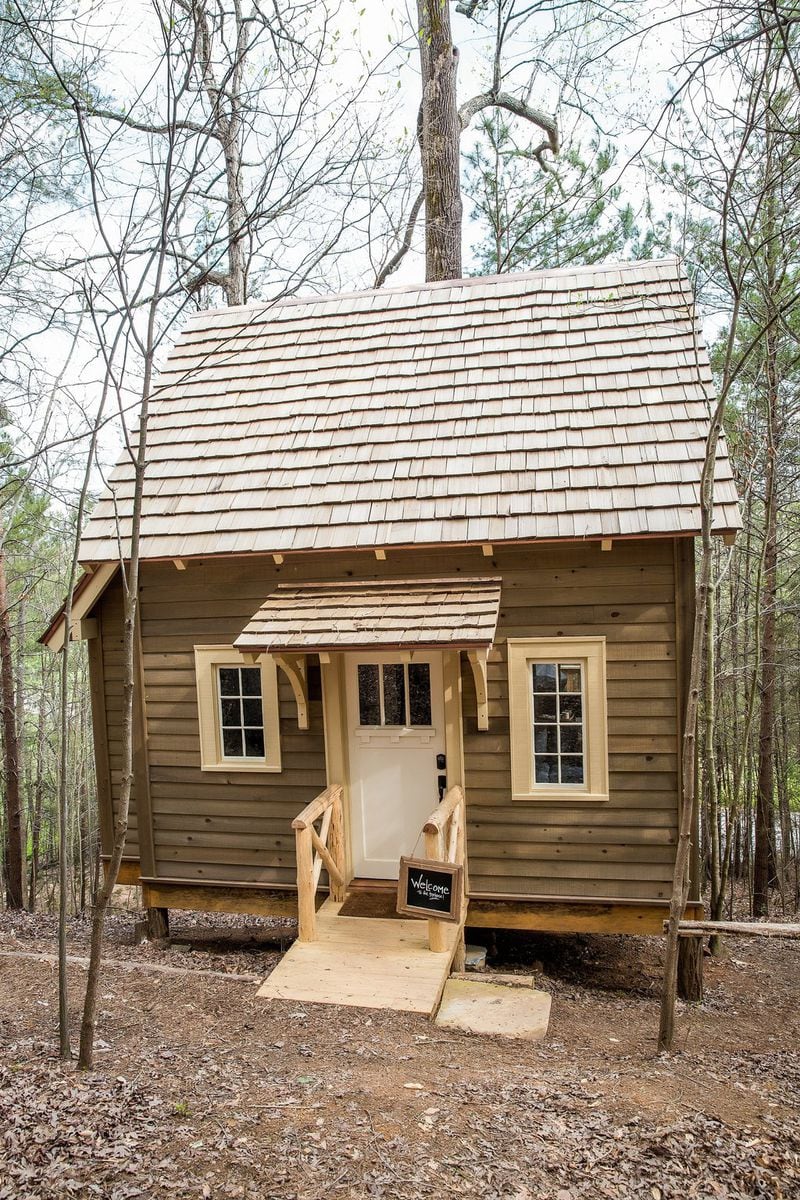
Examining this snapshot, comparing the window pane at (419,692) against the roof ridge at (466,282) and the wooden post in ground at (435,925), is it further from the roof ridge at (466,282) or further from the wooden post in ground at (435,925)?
the roof ridge at (466,282)

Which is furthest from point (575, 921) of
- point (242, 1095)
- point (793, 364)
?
point (793, 364)

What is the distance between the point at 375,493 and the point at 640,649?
2593mm

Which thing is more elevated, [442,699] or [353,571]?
[353,571]

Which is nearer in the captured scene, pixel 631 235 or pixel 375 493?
pixel 375 493

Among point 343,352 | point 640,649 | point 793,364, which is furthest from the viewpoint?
point 793,364

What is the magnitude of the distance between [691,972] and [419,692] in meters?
3.27

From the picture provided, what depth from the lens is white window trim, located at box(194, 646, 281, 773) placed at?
7.26m

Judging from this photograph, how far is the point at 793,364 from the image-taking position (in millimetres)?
10422

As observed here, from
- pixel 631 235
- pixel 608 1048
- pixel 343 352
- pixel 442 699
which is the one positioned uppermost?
pixel 631 235

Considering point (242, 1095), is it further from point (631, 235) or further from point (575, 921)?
point (631, 235)

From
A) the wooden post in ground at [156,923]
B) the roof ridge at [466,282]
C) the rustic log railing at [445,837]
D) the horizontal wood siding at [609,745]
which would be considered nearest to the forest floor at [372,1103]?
the rustic log railing at [445,837]

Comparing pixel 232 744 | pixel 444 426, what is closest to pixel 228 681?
pixel 232 744

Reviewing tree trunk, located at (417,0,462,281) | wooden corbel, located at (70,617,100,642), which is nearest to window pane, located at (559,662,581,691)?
wooden corbel, located at (70,617,100,642)

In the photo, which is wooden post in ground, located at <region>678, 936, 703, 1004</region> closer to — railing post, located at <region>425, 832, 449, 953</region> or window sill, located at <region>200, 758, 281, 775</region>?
railing post, located at <region>425, 832, 449, 953</region>
